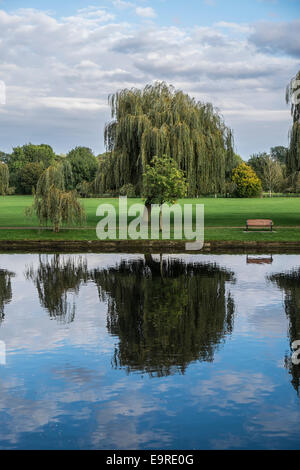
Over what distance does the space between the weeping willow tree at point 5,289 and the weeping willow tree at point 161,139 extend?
17248 mm

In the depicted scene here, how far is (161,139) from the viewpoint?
35.6 meters

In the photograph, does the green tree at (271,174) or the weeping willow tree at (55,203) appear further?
the green tree at (271,174)

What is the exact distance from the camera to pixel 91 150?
15175 centimetres

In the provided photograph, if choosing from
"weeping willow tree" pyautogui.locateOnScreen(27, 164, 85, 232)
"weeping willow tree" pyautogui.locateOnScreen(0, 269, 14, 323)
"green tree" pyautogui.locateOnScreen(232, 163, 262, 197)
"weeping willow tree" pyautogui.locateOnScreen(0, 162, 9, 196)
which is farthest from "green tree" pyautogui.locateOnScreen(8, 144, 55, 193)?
"weeping willow tree" pyautogui.locateOnScreen(0, 269, 14, 323)

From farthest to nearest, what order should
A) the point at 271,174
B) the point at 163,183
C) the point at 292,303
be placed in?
the point at 271,174 → the point at 163,183 → the point at 292,303

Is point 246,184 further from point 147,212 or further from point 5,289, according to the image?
point 5,289

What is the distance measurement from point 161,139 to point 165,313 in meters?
23.8

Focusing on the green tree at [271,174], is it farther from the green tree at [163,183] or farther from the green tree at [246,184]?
the green tree at [163,183]

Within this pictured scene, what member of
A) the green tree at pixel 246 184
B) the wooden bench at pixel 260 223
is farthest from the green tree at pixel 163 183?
the green tree at pixel 246 184

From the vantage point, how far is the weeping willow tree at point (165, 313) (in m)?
9.81

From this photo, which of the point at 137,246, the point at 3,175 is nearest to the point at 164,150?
the point at 137,246

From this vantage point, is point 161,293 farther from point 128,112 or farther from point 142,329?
point 128,112

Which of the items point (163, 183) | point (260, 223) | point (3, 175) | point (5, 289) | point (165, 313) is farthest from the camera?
point (3, 175)

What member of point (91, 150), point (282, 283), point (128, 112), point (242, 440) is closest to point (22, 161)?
point (91, 150)
